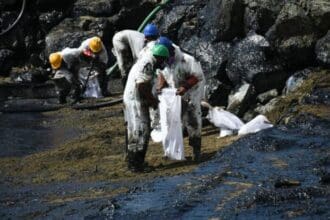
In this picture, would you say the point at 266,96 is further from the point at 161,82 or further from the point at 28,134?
the point at 28,134

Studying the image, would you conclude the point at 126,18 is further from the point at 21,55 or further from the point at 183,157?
the point at 183,157

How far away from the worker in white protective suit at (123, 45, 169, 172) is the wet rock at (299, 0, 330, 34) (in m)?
5.36

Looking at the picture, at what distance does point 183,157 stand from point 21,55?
45.0 ft

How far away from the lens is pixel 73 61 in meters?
15.3

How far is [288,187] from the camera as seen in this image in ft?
22.9

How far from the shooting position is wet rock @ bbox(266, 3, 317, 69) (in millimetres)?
13070

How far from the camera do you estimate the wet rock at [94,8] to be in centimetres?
2169

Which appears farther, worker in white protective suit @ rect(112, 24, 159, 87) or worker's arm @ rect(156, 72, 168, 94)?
worker in white protective suit @ rect(112, 24, 159, 87)

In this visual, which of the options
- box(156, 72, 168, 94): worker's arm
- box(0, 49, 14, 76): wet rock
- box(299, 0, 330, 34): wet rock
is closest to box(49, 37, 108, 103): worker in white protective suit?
box(299, 0, 330, 34): wet rock

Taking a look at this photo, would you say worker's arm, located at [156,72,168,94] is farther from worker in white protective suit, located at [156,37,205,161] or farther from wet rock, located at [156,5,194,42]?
wet rock, located at [156,5,194,42]

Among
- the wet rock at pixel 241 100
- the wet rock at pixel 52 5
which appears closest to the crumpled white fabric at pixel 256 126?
the wet rock at pixel 241 100

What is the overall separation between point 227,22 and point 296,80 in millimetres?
2293

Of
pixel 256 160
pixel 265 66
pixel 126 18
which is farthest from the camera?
pixel 126 18

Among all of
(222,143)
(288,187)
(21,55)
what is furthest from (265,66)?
(21,55)
